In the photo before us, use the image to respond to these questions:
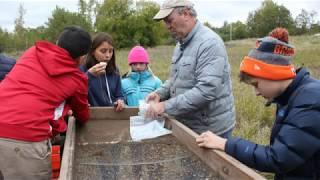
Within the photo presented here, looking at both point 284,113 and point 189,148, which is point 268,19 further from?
point 284,113

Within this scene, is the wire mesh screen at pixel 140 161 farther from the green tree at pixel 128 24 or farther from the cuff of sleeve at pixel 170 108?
the green tree at pixel 128 24

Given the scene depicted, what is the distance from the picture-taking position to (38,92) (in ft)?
10.7

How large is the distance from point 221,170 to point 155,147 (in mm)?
1175

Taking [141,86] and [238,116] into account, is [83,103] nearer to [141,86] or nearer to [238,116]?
[141,86]

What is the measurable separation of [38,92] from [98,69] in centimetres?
123

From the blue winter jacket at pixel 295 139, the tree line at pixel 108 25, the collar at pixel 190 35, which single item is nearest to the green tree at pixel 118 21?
the tree line at pixel 108 25

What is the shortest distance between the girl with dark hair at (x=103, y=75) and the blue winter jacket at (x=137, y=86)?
259 millimetres

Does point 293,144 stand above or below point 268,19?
above

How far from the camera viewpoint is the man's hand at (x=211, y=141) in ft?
8.94

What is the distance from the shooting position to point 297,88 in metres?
2.31

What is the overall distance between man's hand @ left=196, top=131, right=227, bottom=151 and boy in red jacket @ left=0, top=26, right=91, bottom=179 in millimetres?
974

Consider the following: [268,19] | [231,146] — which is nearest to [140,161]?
[231,146]

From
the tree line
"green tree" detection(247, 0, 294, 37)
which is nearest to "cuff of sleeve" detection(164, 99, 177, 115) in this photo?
the tree line

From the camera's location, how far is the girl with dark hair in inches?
187
